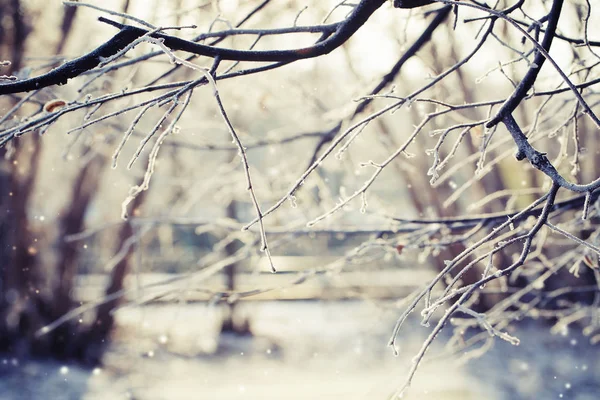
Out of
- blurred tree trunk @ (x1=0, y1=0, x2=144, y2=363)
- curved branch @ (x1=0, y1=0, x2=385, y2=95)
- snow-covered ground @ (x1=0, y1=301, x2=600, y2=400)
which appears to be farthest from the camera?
blurred tree trunk @ (x1=0, y1=0, x2=144, y2=363)

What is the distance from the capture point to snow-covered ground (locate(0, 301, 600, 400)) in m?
7.61

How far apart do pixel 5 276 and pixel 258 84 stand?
6216 millimetres

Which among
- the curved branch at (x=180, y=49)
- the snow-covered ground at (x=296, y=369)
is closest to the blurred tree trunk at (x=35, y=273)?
the snow-covered ground at (x=296, y=369)

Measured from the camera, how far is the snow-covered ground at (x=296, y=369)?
7.61 meters

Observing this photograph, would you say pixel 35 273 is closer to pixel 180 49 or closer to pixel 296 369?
pixel 296 369

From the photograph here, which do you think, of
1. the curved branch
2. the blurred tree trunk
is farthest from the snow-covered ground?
the curved branch

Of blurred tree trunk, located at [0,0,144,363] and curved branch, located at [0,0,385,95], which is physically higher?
blurred tree trunk, located at [0,0,144,363]

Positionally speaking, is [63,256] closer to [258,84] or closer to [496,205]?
[258,84]

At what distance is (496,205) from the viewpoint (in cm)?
1039

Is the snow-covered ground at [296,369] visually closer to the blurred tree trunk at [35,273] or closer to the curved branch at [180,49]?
the blurred tree trunk at [35,273]

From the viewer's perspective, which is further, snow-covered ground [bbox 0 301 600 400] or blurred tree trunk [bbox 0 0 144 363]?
blurred tree trunk [bbox 0 0 144 363]

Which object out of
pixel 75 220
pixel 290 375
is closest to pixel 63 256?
pixel 75 220

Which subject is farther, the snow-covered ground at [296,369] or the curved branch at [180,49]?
the snow-covered ground at [296,369]

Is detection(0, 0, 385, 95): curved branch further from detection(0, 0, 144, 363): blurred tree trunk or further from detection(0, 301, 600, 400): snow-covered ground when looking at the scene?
detection(0, 0, 144, 363): blurred tree trunk
